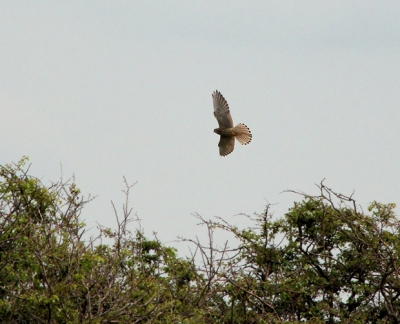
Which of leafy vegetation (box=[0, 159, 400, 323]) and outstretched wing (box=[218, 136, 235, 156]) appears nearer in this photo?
leafy vegetation (box=[0, 159, 400, 323])

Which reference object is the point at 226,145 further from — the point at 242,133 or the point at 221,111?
the point at 221,111

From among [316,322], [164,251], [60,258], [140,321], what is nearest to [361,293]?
[316,322]

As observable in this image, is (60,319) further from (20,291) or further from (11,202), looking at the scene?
(11,202)

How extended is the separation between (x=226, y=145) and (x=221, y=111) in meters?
1.01

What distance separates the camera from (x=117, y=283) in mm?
10297

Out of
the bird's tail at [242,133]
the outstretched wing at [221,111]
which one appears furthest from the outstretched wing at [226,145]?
the outstretched wing at [221,111]

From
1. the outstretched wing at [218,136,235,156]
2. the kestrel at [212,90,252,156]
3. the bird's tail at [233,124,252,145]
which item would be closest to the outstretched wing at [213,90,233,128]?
the kestrel at [212,90,252,156]

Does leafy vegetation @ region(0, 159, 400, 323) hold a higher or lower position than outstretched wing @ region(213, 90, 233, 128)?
lower

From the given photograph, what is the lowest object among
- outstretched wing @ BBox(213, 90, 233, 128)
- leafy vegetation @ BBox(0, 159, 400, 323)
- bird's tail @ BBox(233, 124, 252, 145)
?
leafy vegetation @ BBox(0, 159, 400, 323)

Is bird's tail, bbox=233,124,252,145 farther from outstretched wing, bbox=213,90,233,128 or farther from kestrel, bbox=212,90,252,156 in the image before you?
outstretched wing, bbox=213,90,233,128

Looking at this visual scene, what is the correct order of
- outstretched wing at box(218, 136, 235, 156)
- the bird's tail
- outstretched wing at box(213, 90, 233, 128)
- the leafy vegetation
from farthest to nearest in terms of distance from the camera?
outstretched wing at box(218, 136, 235, 156) < the bird's tail < outstretched wing at box(213, 90, 233, 128) < the leafy vegetation

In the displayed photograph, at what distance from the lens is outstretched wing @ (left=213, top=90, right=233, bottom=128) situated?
604 inches

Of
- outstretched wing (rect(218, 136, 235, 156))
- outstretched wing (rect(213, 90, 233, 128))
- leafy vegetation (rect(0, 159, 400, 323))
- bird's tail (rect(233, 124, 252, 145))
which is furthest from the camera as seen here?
outstretched wing (rect(218, 136, 235, 156))

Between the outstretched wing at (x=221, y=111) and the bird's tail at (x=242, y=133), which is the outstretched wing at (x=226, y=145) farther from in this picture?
the outstretched wing at (x=221, y=111)
